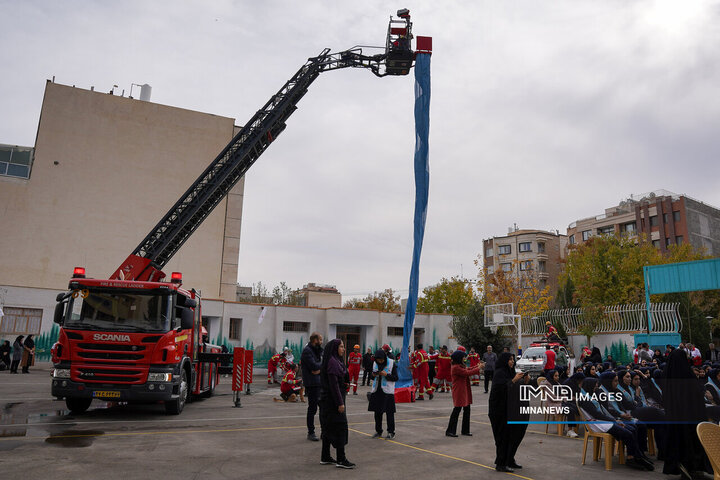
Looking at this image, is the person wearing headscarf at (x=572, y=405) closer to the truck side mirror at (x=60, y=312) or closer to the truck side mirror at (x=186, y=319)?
the truck side mirror at (x=186, y=319)

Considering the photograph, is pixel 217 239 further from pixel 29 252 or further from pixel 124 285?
pixel 124 285

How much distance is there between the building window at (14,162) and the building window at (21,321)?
11954mm

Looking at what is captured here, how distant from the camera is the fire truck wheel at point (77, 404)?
11.6 m

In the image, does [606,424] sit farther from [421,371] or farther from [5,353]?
[5,353]

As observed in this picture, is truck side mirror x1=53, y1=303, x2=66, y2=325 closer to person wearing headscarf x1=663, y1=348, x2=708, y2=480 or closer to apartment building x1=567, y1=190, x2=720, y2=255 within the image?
person wearing headscarf x1=663, y1=348, x2=708, y2=480

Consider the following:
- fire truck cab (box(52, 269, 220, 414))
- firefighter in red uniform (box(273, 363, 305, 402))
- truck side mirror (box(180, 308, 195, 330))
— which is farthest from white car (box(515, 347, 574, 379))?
fire truck cab (box(52, 269, 220, 414))

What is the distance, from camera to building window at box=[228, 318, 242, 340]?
108 ft

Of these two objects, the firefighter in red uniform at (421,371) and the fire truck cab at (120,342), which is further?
the firefighter in red uniform at (421,371)

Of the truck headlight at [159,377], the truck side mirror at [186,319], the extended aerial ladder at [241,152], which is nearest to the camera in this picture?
the truck headlight at [159,377]

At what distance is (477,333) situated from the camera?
1341 inches

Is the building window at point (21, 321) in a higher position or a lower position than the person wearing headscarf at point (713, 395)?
higher

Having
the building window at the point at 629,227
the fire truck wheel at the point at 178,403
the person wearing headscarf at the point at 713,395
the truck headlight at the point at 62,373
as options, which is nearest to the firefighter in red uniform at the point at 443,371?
the fire truck wheel at the point at 178,403

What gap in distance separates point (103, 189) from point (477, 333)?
28.7 meters

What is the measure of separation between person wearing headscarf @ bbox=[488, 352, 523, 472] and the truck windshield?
23.8 feet
